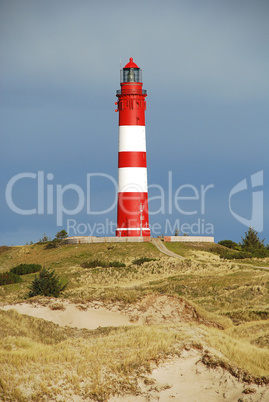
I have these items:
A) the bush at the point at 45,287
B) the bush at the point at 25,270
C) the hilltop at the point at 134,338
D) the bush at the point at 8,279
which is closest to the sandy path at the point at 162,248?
the hilltop at the point at 134,338

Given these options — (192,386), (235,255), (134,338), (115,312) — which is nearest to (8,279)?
(115,312)

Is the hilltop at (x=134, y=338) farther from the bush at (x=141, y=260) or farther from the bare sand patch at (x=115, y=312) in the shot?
the bush at (x=141, y=260)

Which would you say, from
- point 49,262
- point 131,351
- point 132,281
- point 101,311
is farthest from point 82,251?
point 131,351

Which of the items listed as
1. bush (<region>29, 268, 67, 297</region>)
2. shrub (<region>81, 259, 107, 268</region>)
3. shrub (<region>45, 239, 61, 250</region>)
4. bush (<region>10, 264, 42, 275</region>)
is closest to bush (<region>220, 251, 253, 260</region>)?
shrub (<region>81, 259, 107, 268</region>)

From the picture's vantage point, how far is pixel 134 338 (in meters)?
21.9

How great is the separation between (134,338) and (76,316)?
8.86 metres

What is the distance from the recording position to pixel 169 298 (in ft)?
109

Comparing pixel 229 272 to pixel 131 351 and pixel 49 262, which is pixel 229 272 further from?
pixel 131 351

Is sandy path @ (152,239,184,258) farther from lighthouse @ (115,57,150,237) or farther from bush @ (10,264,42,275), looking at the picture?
bush @ (10,264,42,275)

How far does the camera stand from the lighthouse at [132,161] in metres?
63.6

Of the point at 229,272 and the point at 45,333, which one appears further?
the point at 229,272

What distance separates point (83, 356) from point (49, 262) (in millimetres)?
43350

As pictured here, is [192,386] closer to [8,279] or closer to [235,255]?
[8,279]

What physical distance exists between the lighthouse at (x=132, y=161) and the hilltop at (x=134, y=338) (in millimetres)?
12954
